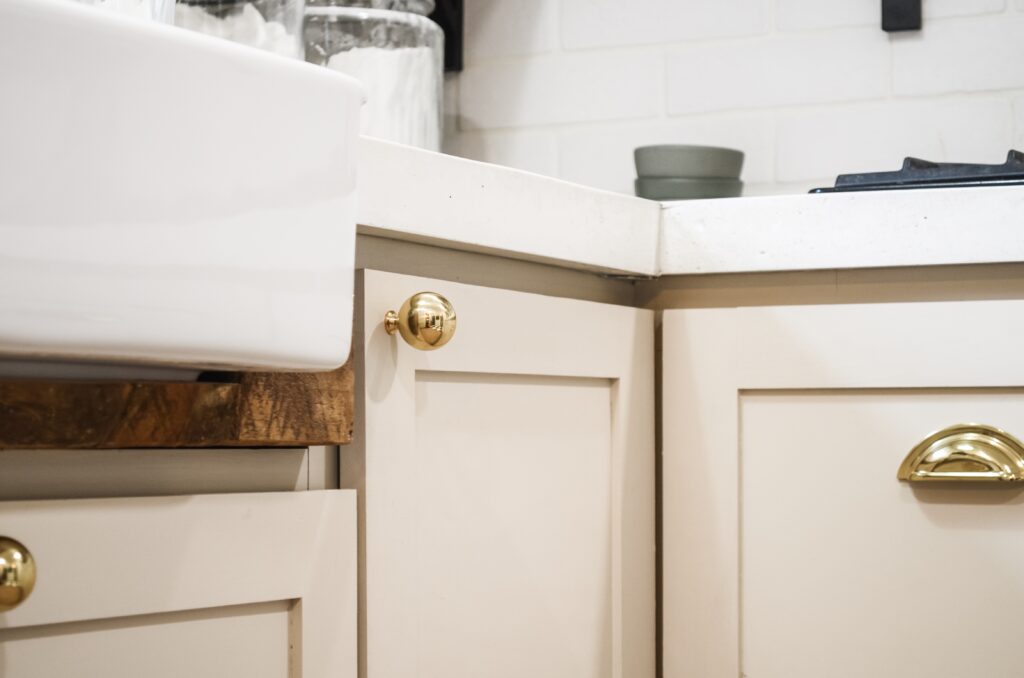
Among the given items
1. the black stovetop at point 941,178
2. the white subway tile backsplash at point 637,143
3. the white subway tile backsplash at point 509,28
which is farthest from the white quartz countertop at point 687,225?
the white subway tile backsplash at point 509,28

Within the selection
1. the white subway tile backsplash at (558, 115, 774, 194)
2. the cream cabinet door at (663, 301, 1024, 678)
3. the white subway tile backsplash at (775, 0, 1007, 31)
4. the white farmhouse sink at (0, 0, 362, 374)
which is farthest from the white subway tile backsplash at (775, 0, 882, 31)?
the white farmhouse sink at (0, 0, 362, 374)

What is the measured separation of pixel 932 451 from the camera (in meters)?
0.78

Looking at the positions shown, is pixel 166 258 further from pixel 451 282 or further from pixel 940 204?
pixel 940 204

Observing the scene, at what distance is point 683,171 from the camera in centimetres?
106

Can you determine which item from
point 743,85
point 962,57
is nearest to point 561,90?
point 743,85

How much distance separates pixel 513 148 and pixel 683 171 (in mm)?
330

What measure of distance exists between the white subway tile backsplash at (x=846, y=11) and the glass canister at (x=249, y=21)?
624 millimetres

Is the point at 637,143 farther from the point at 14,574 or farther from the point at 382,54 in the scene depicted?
the point at 14,574

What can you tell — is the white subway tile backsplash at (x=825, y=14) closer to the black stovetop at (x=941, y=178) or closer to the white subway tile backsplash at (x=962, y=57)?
the white subway tile backsplash at (x=962, y=57)

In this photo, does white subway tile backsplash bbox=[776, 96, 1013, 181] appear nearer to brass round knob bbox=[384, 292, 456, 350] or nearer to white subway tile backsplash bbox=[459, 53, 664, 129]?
white subway tile backsplash bbox=[459, 53, 664, 129]

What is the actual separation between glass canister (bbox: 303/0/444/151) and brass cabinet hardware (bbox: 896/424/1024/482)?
0.52 meters

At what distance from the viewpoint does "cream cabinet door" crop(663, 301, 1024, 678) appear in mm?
768

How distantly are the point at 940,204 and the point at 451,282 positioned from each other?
37 cm

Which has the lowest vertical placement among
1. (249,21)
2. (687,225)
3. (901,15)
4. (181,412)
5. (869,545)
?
(869,545)
